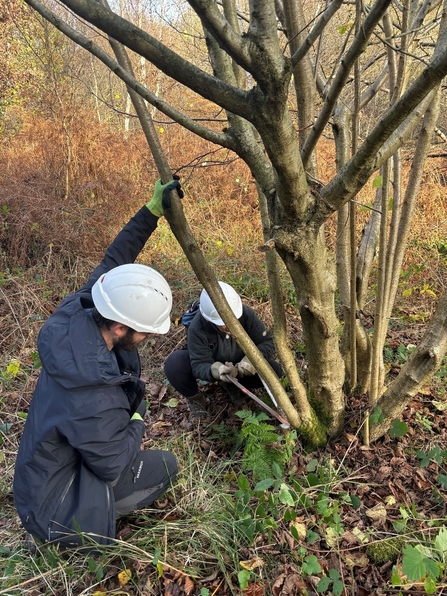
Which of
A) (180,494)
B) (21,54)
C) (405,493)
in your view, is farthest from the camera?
(21,54)

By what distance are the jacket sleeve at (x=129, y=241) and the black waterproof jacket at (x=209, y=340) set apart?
798mm

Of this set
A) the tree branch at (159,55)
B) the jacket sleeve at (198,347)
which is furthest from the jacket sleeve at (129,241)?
the tree branch at (159,55)

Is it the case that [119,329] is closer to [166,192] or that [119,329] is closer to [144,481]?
[166,192]

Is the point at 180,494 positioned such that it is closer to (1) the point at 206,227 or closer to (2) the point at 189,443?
(2) the point at 189,443

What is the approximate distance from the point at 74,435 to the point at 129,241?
1283mm

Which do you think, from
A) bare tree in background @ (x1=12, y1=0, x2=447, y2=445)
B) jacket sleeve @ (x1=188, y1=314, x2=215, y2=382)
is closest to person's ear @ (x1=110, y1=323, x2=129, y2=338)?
bare tree in background @ (x1=12, y1=0, x2=447, y2=445)

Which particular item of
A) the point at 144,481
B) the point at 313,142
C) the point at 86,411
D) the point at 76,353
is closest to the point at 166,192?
the point at 313,142

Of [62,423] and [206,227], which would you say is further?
[206,227]

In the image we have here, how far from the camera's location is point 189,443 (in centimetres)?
299

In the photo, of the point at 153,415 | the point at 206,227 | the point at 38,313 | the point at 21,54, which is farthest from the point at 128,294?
the point at 21,54

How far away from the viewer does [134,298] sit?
2.07 m

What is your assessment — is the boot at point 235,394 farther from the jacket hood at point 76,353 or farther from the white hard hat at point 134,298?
the jacket hood at point 76,353

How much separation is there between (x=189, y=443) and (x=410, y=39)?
281 centimetres

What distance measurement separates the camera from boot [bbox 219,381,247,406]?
10.6ft
